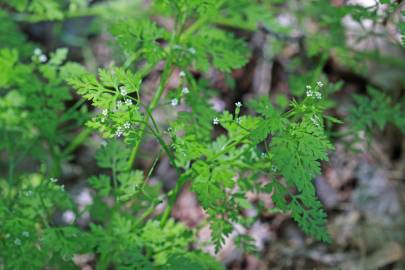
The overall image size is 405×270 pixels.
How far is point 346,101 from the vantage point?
4.18 m

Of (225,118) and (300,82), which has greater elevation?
(225,118)

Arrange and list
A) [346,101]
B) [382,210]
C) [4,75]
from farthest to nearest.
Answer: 1. [346,101]
2. [382,210]
3. [4,75]

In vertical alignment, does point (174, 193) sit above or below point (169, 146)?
below

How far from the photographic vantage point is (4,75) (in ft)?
8.61

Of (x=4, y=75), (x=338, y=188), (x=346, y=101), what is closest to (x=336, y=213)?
(x=338, y=188)

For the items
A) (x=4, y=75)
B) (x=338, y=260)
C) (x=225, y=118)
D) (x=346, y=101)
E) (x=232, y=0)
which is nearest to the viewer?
(x=225, y=118)

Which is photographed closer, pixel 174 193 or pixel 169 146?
pixel 169 146

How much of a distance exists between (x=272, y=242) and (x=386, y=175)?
3.22ft

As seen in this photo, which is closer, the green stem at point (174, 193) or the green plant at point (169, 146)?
the green plant at point (169, 146)

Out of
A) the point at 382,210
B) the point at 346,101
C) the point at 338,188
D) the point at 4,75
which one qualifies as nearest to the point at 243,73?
the point at 346,101

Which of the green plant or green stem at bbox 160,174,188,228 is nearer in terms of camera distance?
the green plant

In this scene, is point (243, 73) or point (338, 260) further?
point (243, 73)

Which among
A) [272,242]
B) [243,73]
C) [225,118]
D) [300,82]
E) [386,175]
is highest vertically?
[225,118]

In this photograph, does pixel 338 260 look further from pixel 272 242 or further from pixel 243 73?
pixel 243 73
